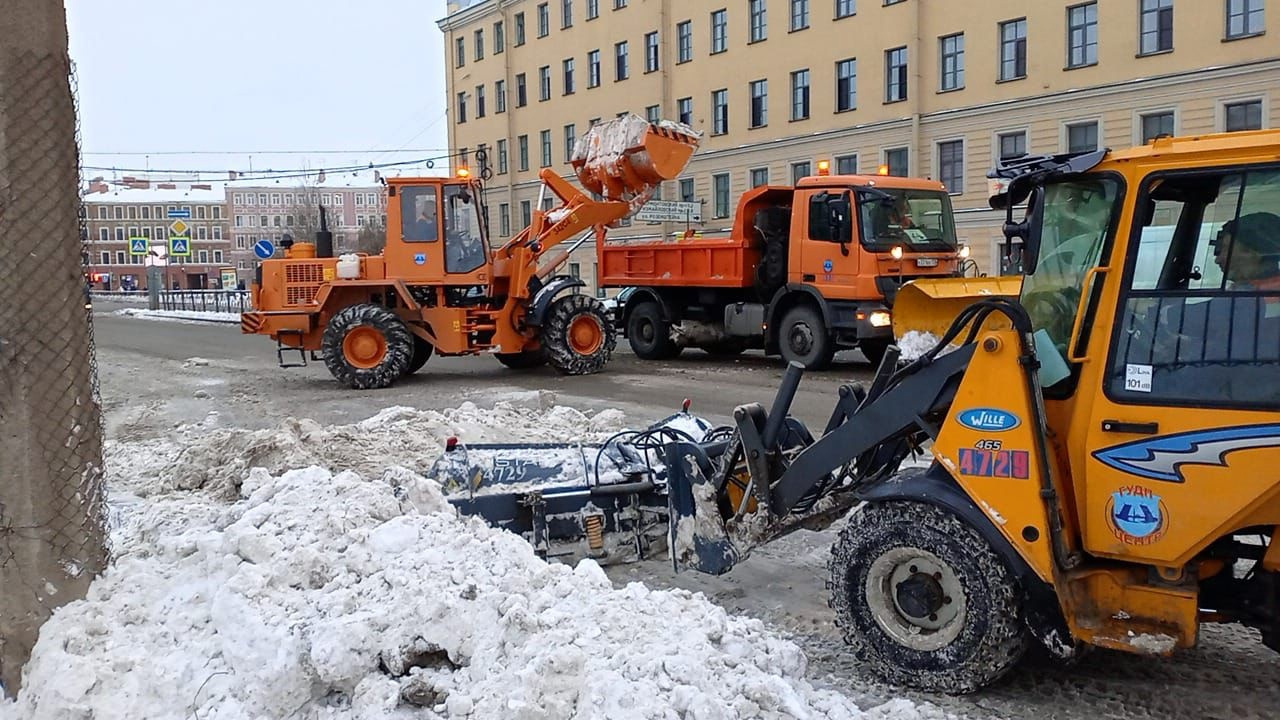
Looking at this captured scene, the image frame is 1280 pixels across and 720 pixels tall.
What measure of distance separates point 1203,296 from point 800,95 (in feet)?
114

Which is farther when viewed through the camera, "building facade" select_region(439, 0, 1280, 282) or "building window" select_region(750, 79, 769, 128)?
"building window" select_region(750, 79, 769, 128)

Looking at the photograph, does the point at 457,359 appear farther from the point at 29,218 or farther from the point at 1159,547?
the point at 1159,547

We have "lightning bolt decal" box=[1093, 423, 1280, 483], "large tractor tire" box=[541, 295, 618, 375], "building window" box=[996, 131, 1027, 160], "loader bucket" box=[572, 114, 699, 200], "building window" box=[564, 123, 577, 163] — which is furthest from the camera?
"building window" box=[564, 123, 577, 163]

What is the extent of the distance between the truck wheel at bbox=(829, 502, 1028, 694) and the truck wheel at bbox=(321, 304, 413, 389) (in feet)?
35.7

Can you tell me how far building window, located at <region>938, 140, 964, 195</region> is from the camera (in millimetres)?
31812

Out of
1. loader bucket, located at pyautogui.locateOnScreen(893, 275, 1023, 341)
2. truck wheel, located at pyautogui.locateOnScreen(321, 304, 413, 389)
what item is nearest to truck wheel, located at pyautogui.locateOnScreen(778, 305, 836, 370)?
truck wheel, located at pyautogui.locateOnScreen(321, 304, 413, 389)

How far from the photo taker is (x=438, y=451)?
8.09 metres

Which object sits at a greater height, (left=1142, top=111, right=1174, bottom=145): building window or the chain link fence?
(left=1142, top=111, right=1174, bottom=145): building window

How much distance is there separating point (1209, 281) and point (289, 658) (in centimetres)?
353

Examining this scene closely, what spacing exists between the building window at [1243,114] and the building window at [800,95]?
14.0 meters

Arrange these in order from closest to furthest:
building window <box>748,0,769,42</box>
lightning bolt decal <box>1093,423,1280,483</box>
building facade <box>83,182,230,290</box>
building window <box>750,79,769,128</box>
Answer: lightning bolt decal <box>1093,423,1280,483</box>
building window <box>748,0,769,42</box>
building window <box>750,79,769,128</box>
building facade <box>83,182,230,290</box>

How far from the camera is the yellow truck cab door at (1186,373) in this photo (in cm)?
351

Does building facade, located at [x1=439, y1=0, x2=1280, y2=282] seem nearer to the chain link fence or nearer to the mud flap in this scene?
the mud flap

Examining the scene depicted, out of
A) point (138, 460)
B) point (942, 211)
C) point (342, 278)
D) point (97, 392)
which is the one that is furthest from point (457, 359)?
point (97, 392)
